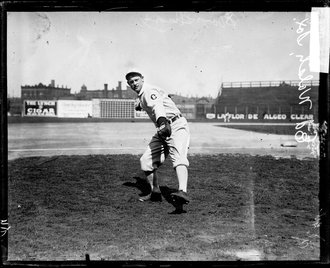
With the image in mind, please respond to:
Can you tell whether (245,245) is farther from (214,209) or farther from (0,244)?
(0,244)

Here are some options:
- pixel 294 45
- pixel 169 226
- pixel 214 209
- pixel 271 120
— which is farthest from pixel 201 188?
pixel 271 120

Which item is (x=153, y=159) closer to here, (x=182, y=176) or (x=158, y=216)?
(x=182, y=176)

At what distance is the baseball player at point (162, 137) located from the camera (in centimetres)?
323

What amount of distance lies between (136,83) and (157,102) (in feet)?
0.94

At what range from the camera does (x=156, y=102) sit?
3.26 m

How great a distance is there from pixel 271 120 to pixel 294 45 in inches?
251

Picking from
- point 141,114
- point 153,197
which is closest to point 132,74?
point 141,114

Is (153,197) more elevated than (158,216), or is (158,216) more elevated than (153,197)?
(153,197)

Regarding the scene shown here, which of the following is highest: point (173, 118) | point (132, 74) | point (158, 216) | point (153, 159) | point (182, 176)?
point (132, 74)

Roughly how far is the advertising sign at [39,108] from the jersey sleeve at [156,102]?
1.23 metres

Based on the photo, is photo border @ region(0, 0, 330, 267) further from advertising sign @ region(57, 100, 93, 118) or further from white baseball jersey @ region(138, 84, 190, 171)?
advertising sign @ region(57, 100, 93, 118)

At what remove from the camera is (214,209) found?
3.21 meters
